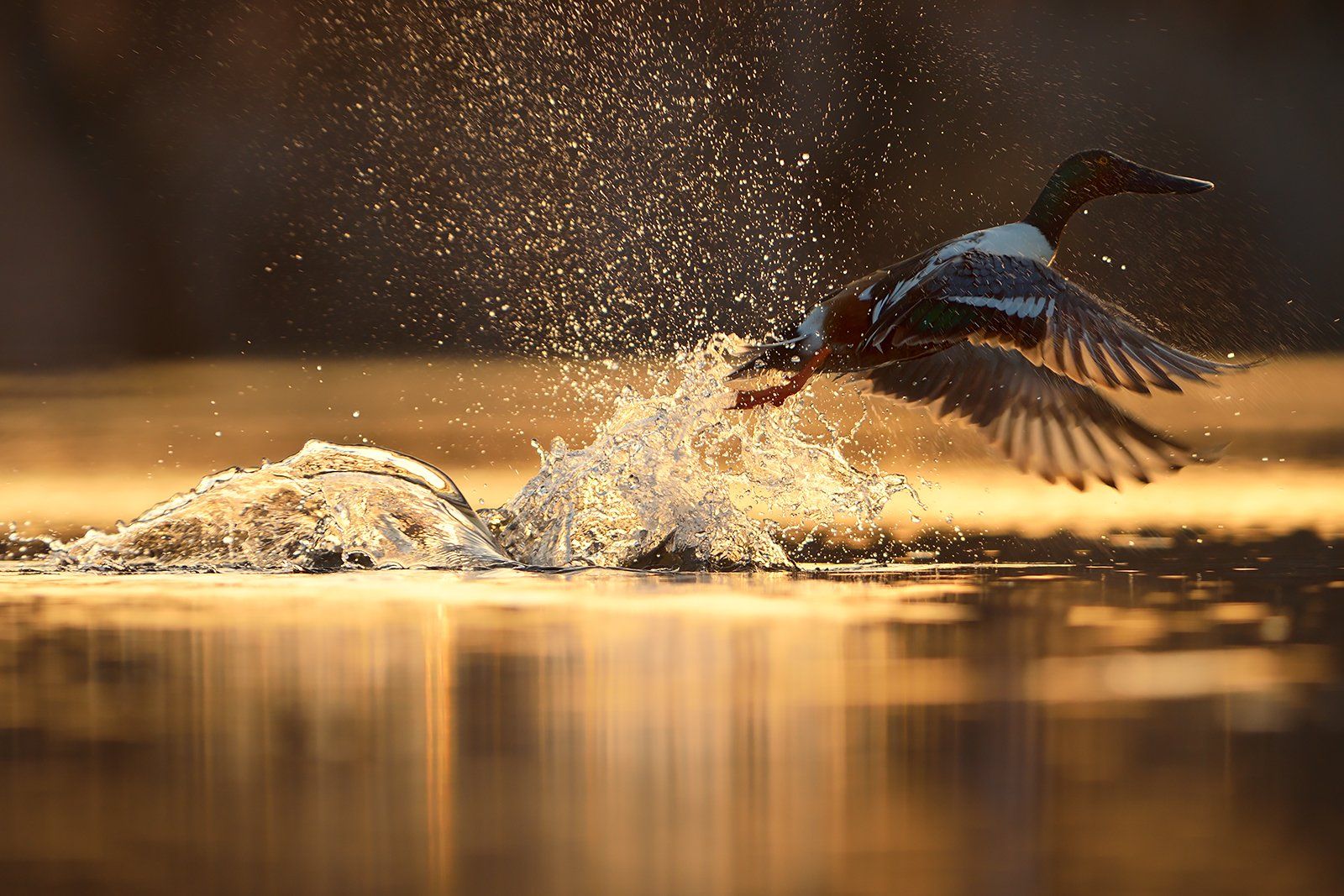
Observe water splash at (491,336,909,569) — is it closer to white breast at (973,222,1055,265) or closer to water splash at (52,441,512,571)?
water splash at (52,441,512,571)

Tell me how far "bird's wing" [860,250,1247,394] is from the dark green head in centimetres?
72

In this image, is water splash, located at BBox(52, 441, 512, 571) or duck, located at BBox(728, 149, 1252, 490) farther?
water splash, located at BBox(52, 441, 512, 571)

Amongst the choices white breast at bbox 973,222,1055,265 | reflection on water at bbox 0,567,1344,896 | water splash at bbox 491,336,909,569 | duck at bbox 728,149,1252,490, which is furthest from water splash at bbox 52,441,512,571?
white breast at bbox 973,222,1055,265

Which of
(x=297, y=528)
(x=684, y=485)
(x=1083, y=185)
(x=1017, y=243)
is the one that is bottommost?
(x=297, y=528)

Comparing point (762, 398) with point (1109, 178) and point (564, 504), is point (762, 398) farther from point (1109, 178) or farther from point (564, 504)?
point (1109, 178)

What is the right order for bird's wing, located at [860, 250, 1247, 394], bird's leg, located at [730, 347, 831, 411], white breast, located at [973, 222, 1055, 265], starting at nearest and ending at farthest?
bird's wing, located at [860, 250, 1247, 394]
white breast, located at [973, 222, 1055, 265]
bird's leg, located at [730, 347, 831, 411]

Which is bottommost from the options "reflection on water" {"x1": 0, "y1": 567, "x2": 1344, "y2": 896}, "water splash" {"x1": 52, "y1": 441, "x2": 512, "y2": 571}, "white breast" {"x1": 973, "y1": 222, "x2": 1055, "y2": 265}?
"reflection on water" {"x1": 0, "y1": 567, "x2": 1344, "y2": 896}

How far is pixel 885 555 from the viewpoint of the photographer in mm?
5484

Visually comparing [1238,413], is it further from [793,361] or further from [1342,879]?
[1342,879]

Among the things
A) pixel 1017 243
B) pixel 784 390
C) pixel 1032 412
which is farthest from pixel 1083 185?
pixel 784 390

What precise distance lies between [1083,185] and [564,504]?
1.86m

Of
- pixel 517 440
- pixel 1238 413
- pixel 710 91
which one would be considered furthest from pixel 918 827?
pixel 710 91

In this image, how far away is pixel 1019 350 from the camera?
467 cm

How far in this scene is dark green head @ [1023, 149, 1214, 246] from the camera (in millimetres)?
5418
